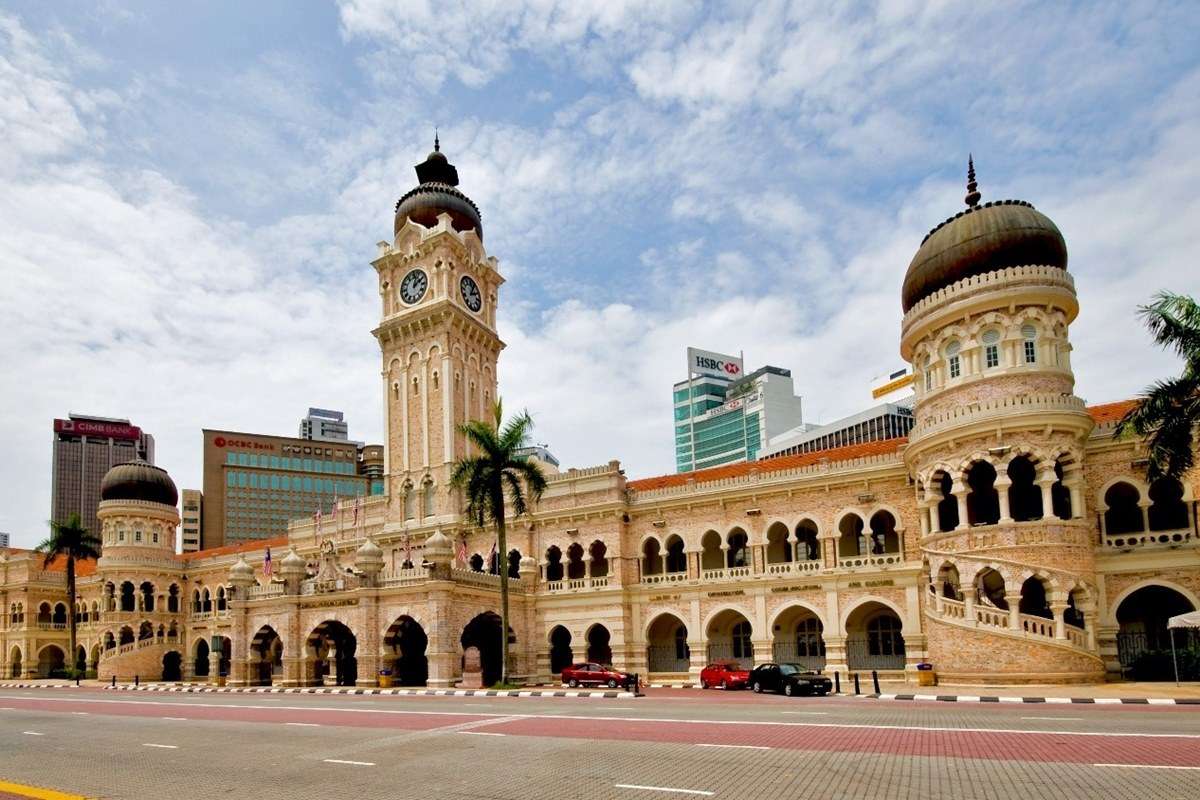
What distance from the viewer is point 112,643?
2265 inches

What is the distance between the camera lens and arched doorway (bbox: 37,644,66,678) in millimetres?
63156

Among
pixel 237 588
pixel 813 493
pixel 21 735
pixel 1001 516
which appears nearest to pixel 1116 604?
pixel 1001 516

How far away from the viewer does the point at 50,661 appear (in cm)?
6475

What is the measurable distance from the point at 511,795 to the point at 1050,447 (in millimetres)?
24924

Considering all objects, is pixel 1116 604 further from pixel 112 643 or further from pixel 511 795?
pixel 112 643

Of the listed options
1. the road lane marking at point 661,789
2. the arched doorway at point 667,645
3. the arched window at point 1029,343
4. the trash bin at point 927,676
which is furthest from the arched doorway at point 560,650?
the road lane marking at point 661,789

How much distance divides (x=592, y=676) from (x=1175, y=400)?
69.7 ft

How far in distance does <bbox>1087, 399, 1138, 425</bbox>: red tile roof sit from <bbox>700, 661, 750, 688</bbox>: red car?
53.1 feet

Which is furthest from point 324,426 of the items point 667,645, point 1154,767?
point 1154,767

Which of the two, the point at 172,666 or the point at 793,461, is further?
the point at 172,666

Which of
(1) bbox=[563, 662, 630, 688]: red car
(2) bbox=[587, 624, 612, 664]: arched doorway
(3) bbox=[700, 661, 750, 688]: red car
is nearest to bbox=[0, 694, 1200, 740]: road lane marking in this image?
(1) bbox=[563, 662, 630, 688]: red car

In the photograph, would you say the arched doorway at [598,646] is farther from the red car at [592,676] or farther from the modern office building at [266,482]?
the modern office building at [266,482]

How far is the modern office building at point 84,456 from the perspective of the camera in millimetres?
161750

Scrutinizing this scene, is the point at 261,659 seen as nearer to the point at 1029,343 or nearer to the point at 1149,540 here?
the point at 1029,343
